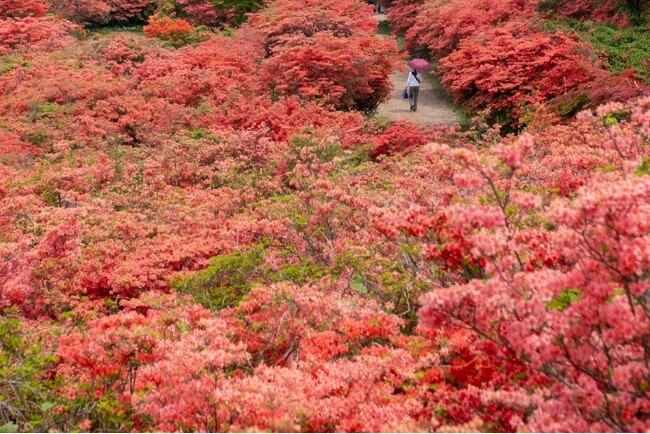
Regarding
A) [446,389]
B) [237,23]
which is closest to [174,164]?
[446,389]

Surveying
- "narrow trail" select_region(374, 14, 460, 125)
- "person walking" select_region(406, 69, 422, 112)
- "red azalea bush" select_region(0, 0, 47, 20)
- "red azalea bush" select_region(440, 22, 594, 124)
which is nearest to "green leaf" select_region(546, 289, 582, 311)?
"red azalea bush" select_region(440, 22, 594, 124)

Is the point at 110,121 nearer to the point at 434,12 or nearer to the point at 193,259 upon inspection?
the point at 193,259

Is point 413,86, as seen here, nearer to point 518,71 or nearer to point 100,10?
point 518,71

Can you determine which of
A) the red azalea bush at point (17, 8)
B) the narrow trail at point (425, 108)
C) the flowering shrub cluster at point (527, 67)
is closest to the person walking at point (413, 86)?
the narrow trail at point (425, 108)

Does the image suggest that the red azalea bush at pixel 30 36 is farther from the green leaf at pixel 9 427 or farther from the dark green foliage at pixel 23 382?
the green leaf at pixel 9 427

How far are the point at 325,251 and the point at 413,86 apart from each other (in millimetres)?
11825

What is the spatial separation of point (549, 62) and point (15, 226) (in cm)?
1188

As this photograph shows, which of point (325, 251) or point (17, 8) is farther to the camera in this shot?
point (17, 8)

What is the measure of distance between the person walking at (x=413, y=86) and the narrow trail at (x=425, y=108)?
205mm

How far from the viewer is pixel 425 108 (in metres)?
17.2

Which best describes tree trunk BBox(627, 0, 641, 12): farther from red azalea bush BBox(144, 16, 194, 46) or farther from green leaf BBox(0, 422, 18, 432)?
green leaf BBox(0, 422, 18, 432)

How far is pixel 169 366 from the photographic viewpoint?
3514 mm

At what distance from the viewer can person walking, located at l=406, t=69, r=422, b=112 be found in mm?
16578

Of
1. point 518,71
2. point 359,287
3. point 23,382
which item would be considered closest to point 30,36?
point 518,71
